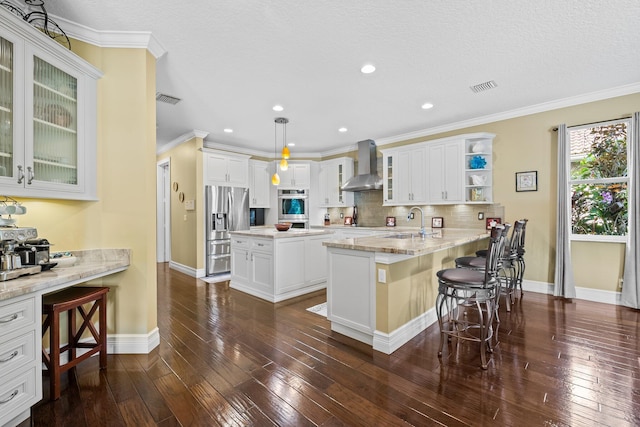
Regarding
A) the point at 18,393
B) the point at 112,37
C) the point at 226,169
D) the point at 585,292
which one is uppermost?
the point at 112,37

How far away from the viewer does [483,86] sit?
3533mm

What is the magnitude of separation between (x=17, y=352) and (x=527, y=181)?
568cm

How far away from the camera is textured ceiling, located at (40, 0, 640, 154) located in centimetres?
217

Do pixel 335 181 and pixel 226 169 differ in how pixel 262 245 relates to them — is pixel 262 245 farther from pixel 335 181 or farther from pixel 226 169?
pixel 335 181

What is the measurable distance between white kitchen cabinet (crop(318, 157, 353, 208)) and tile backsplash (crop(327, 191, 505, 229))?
0.31 m

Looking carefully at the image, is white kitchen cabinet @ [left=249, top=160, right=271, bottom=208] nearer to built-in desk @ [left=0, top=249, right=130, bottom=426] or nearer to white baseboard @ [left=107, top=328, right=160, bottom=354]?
white baseboard @ [left=107, top=328, right=160, bottom=354]

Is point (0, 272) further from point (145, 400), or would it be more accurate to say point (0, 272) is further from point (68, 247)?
point (145, 400)

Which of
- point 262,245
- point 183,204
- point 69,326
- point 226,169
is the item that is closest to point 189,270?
point 183,204

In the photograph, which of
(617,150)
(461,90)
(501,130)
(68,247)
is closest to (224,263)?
(68,247)

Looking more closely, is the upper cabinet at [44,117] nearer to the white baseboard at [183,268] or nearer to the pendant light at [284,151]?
the pendant light at [284,151]

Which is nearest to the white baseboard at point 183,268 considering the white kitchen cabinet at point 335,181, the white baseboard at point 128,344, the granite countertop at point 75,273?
the white baseboard at point 128,344

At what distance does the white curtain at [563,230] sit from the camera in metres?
3.89

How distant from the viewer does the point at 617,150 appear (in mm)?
3771

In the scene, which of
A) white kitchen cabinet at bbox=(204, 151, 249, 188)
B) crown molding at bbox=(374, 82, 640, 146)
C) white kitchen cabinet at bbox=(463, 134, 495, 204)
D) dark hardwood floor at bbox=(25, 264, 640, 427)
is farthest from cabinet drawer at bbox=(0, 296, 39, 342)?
crown molding at bbox=(374, 82, 640, 146)
